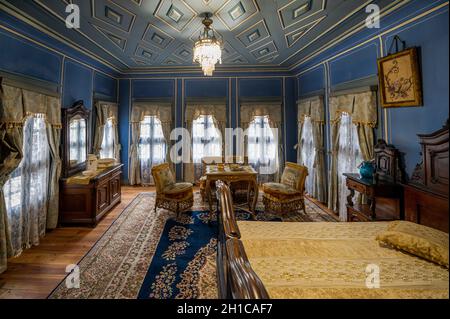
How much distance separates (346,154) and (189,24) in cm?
321

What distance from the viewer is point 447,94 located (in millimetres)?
469

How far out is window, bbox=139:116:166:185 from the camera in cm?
595

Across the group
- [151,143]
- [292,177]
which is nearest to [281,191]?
[292,177]

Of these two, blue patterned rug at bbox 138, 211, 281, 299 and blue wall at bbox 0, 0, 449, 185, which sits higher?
blue wall at bbox 0, 0, 449, 185

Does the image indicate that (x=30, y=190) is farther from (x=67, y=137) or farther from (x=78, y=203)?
(x=67, y=137)

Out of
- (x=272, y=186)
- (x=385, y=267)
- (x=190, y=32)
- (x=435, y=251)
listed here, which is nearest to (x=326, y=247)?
(x=385, y=267)

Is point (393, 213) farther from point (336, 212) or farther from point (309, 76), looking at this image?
point (309, 76)

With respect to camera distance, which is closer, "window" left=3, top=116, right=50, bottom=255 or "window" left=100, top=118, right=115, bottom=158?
"window" left=3, top=116, right=50, bottom=255

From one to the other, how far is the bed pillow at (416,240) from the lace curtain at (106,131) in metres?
5.07

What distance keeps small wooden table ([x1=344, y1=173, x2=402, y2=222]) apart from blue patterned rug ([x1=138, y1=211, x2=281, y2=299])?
6.25ft

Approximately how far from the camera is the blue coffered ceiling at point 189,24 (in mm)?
2645

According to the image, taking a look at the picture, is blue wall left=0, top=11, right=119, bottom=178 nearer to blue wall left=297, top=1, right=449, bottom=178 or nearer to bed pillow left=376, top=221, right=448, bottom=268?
blue wall left=297, top=1, right=449, bottom=178

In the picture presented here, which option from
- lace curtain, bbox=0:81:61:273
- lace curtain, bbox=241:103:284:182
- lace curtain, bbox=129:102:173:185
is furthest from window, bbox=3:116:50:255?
lace curtain, bbox=241:103:284:182

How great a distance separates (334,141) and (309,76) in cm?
183
